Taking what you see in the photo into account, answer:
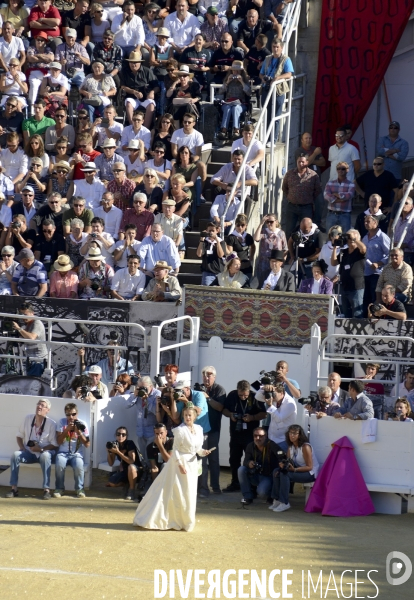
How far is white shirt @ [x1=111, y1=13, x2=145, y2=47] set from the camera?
21.3m

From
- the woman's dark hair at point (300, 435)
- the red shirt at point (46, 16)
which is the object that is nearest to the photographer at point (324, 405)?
the woman's dark hair at point (300, 435)

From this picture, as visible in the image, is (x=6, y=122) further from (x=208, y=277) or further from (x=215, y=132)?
(x=208, y=277)

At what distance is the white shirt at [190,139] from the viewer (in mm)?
19281

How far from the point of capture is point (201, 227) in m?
19.1

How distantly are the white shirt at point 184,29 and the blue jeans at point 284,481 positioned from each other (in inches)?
382

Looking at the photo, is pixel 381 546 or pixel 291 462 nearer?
pixel 381 546

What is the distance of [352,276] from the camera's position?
16859 mm

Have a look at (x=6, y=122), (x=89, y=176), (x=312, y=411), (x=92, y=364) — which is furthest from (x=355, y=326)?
(x=6, y=122)

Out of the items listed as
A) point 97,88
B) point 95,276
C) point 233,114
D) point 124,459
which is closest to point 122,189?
point 95,276

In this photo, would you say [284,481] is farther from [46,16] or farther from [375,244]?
[46,16]

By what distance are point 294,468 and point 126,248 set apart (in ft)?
15.7

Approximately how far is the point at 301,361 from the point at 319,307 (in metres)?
0.72

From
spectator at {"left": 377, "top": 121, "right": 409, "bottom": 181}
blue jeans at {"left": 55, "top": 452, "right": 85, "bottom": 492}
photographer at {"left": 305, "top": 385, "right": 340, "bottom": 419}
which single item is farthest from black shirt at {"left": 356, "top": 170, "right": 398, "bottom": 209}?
blue jeans at {"left": 55, "top": 452, "right": 85, "bottom": 492}

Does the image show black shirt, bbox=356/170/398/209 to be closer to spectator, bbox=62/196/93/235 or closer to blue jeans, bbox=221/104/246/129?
blue jeans, bbox=221/104/246/129
